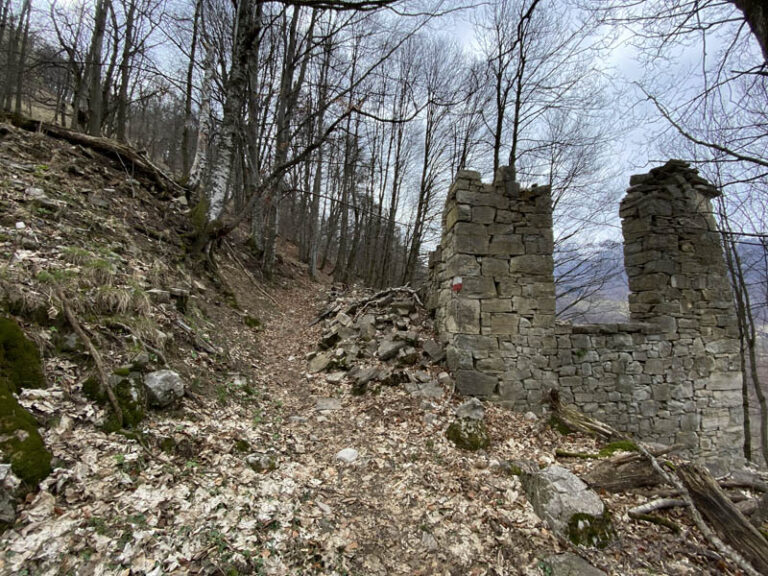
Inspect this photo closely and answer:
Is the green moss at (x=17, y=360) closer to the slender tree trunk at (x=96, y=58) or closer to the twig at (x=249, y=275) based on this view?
the twig at (x=249, y=275)

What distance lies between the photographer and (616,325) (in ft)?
19.8

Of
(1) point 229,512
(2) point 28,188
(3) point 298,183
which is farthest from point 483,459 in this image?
(3) point 298,183

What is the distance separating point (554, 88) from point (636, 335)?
26.3 ft

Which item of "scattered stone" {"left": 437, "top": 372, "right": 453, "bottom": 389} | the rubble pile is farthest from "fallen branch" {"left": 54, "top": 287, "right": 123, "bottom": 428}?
"scattered stone" {"left": 437, "top": 372, "right": 453, "bottom": 389}

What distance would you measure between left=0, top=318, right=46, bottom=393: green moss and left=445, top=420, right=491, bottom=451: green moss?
4029 mm

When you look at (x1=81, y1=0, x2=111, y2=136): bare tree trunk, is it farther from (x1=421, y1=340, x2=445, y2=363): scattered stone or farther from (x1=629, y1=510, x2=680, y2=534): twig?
(x1=629, y1=510, x2=680, y2=534): twig

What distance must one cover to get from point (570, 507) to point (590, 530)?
7.7 inches

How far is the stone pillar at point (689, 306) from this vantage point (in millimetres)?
6262

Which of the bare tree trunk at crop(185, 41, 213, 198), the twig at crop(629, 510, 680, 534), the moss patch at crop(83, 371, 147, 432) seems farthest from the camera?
the bare tree trunk at crop(185, 41, 213, 198)

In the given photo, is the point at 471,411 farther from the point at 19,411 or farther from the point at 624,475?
the point at 19,411

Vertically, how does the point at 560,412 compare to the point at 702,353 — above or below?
below

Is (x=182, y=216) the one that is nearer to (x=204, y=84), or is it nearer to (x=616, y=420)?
(x=204, y=84)

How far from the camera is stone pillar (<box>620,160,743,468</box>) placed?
626 centimetres

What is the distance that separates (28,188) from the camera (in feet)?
15.3
